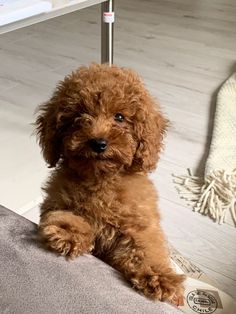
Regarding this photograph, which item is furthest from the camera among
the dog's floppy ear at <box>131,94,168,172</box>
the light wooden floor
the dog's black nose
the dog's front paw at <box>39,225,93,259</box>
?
the light wooden floor

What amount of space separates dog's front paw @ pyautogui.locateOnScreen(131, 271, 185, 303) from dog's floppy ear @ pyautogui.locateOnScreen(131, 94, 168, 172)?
248 millimetres

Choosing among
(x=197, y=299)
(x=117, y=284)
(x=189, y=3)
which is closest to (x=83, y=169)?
(x=117, y=284)

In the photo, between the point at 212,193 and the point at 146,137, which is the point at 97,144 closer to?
the point at 146,137

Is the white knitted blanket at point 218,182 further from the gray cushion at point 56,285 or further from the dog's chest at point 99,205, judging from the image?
the gray cushion at point 56,285

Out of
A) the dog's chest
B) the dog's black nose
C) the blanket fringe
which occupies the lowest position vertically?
the blanket fringe

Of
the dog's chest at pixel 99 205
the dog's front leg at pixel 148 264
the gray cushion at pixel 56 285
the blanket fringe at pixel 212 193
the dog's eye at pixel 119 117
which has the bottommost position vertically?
the blanket fringe at pixel 212 193

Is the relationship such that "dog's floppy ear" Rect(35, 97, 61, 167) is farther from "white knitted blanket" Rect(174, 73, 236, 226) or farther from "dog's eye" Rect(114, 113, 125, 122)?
"white knitted blanket" Rect(174, 73, 236, 226)

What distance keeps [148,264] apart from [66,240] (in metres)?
0.18

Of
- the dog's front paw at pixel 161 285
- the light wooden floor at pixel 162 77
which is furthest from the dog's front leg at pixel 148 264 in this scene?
the light wooden floor at pixel 162 77

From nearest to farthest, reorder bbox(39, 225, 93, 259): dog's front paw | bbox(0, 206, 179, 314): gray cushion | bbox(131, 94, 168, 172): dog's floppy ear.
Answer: bbox(0, 206, 179, 314): gray cushion → bbox(39, 225, 93, 259): dog's front paw → bbox(131, 94, 168, 172): dog's floppy ear

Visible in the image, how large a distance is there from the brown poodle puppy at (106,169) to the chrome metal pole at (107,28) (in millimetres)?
730

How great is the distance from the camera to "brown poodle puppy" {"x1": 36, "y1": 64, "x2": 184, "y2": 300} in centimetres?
100

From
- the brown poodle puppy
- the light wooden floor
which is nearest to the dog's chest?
the brown poodle puppy

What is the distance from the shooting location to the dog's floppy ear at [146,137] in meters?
1.09
